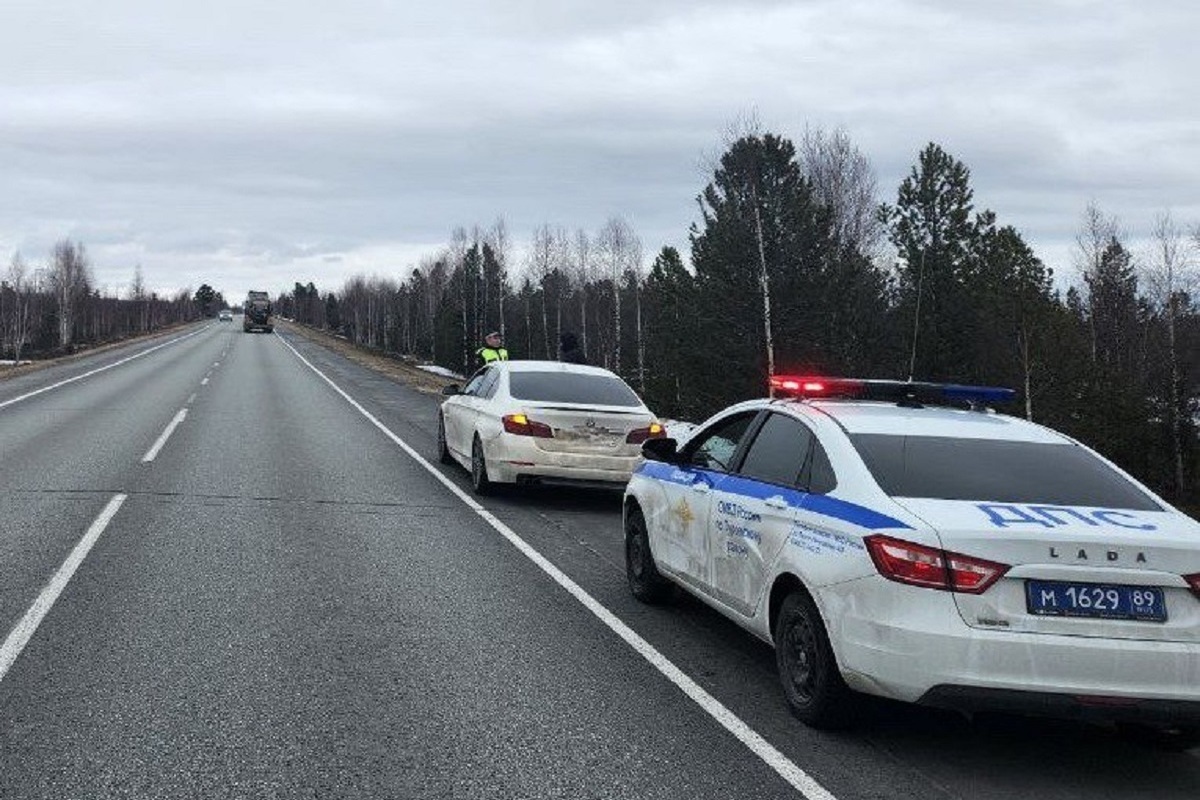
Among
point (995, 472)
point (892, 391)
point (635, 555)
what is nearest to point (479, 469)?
point (635, 555)

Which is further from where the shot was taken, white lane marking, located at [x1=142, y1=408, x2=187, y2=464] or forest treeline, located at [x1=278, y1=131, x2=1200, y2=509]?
forest treeline, located at [x1=278, y1=131, x2=1200, y2=509]

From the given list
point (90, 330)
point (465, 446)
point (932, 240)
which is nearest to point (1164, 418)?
point (932, 240)

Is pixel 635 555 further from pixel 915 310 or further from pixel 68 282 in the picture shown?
pixel 68 282

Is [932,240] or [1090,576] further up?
[932,240]

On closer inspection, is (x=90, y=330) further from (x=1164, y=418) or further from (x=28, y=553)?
(x=28, y=553)

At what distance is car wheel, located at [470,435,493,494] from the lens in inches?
458

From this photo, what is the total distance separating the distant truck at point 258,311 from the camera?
97.9m

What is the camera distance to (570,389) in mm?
11648

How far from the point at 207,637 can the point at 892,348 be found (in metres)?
38.9

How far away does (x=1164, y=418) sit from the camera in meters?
38.1

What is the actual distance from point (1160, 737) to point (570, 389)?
763 cm

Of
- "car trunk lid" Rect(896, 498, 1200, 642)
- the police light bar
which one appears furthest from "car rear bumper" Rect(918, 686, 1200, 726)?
the police light bar

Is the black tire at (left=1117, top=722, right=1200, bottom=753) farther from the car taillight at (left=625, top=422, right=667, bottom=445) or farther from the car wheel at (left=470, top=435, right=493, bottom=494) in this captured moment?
the car wheel at (left=470, top=435, right=493, bottom=494)

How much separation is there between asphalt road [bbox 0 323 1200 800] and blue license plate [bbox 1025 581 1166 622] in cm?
72
